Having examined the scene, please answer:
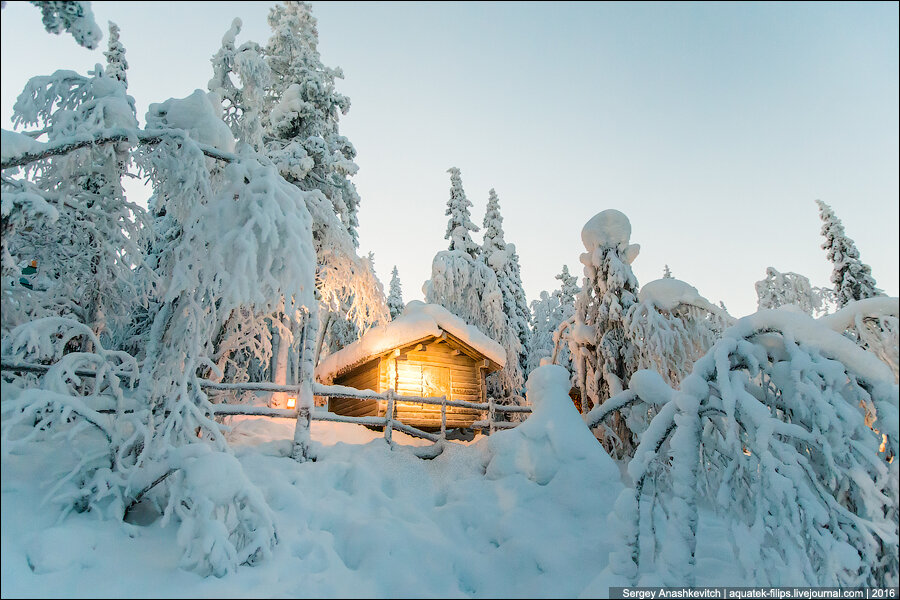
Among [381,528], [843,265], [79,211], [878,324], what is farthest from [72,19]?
[843,265]

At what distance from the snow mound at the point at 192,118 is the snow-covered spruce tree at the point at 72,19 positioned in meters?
1.58

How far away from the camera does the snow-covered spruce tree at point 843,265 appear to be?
18547 mm

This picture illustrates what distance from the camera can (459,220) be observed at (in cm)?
2309

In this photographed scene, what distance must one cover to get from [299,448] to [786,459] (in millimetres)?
6779

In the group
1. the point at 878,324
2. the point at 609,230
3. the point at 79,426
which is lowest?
the point at 79,426

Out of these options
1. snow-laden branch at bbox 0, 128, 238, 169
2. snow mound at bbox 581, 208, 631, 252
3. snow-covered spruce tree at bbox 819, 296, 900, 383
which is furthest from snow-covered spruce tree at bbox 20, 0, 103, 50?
snow mound at bbox 581, 208, 631, 252

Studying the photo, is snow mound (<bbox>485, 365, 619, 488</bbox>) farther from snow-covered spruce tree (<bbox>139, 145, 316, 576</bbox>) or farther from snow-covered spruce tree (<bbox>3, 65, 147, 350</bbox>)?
snow-covered spruce tree (<bbox>3, 65, 147, 350</bbox>)

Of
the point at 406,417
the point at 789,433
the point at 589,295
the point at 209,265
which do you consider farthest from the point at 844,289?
the point at 209,265

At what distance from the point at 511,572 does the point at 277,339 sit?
12.0m

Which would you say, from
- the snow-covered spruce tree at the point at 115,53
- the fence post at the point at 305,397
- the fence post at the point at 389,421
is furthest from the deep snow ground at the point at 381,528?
the snow-covered spruce tree at the point at 115,53

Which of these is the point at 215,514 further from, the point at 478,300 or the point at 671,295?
the point at 478,300

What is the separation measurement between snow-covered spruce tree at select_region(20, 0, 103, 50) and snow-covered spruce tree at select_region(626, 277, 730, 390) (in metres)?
10.2

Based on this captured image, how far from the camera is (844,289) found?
18.7m

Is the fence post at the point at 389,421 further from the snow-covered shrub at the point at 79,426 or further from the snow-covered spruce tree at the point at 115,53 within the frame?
the snow-covered spruce tree at the point at 115,53
